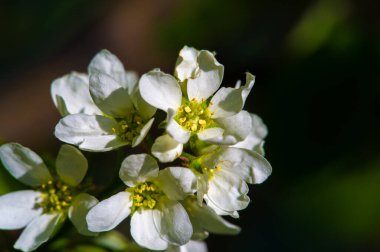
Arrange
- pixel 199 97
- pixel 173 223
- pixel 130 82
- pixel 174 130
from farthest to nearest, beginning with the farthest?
1. pixel 130 82
2. pixel 199 97
3. pixel 173 223
4. pixel 174 130

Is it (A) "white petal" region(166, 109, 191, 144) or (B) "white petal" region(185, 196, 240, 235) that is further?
(B) "white petal" region(185, 196, 240, 235)

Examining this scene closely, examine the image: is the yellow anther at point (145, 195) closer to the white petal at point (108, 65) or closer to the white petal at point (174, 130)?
the white petal at point (174, 130)

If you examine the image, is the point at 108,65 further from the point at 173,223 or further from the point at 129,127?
the point at 173,223

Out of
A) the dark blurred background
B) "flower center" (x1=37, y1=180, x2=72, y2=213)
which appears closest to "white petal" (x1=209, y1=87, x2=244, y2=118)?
"flower center" (x1=37, y1=180, x2=72, y2=213)

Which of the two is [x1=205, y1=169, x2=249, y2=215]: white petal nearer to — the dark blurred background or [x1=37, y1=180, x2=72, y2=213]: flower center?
[x1=37, y1=180, x2=72, y2=213]: flower center

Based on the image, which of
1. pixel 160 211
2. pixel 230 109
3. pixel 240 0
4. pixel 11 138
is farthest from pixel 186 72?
pixel 11 138

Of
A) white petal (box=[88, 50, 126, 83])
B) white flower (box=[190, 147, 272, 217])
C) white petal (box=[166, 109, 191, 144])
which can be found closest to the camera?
white petal (box=[166, 109, 191, 144])

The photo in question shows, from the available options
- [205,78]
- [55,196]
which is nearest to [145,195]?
[55,196]

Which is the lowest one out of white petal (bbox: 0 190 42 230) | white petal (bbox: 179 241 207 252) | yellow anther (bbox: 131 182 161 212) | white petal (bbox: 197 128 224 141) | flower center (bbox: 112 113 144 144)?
white petal (bbox: 179 241 207 252)

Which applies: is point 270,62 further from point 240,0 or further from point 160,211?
point 160,211
